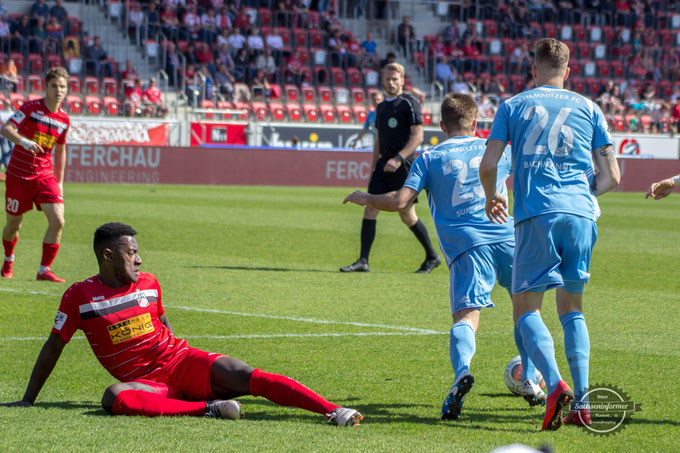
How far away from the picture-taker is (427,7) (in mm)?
40500

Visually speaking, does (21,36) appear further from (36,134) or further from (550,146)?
(550,146)

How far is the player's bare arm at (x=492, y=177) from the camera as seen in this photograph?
4.68 metres

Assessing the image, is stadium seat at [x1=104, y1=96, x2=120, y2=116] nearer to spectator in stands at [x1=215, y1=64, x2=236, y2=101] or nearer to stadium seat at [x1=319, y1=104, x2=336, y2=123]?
spectator in stands at [x1=215, y1=64, x2=236, y2=101]

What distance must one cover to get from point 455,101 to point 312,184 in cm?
2329

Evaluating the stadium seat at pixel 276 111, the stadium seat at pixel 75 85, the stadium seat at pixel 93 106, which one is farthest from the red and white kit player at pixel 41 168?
the stadium seat at pixel 276 111

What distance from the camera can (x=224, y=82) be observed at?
32156 millimetres

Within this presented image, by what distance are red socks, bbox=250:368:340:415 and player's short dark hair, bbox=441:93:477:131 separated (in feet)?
5.39

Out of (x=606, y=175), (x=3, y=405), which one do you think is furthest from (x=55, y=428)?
(x=606, y=175)

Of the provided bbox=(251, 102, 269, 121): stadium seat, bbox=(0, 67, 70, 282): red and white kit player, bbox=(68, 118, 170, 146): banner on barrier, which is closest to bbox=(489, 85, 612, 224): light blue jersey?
bbox=(0, 67, 70, 282): red and white kit player

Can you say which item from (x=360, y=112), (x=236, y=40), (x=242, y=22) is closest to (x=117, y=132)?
(x=236, y=40)

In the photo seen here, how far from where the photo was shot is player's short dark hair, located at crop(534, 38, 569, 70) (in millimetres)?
4715

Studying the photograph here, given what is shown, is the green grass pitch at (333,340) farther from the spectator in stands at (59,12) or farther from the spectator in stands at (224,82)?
the spectator in stands at (59,12)

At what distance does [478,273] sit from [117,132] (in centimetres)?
2459

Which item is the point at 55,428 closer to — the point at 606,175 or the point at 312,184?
the point at 606,175
